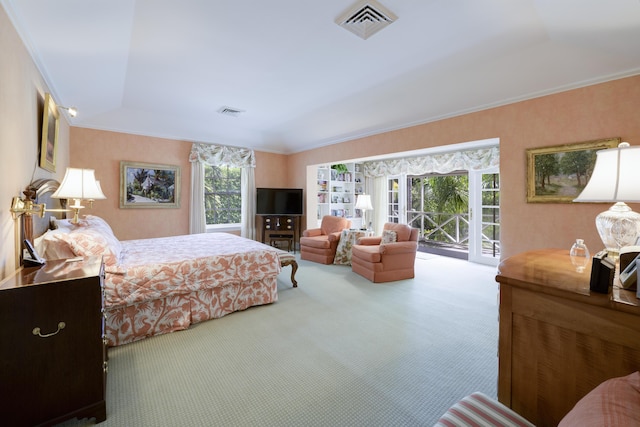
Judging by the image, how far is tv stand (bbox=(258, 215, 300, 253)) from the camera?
256 inches

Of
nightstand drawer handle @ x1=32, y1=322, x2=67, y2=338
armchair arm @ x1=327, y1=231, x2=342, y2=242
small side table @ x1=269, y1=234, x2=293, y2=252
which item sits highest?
armchair arm @ x1=327, y1=231, x2=342, y2=242

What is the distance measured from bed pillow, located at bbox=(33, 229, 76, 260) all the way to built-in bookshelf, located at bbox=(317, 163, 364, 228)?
211 inches

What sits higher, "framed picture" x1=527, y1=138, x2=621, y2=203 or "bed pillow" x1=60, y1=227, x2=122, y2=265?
"framed picture" x1=527, y1=138, x2=621, y2=203

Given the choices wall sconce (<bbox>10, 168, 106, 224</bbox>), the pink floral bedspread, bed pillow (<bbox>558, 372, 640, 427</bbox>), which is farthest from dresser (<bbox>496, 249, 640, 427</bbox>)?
wall sconce (<bbox>10, 168, 106, 224</bbox>)

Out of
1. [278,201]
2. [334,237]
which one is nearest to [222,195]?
[278,201]

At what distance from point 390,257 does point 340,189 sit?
3.69 meters

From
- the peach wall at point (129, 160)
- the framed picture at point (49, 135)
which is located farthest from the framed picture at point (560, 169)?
the peach wall at point (129, 160)

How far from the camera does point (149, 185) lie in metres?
5.16

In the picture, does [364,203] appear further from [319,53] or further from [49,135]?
[49,135]

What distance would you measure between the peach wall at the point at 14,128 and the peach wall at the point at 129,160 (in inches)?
99.0

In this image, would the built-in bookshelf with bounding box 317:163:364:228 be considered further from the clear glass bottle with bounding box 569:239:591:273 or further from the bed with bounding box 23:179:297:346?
the clear glass bottle with bounding box 569:239:591:273

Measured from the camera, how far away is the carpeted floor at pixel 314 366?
1652 mm

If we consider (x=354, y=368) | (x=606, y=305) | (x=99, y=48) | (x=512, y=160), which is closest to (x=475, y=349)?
(x=354, y=368)

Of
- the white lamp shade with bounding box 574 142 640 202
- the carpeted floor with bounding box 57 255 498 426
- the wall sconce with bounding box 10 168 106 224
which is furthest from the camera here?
the wall sconce with bounding box 10 168 106 224
